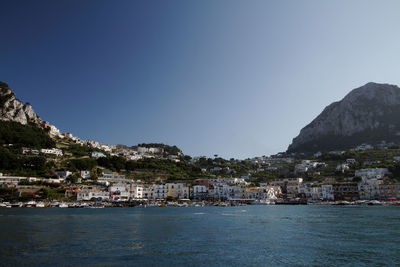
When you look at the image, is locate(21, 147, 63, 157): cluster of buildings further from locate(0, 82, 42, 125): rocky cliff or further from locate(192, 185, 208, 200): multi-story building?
locate(192, 185, 208, 200): multi-story building

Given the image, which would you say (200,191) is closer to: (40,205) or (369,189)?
(40,205)

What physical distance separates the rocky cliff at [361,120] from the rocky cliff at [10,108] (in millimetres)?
151291

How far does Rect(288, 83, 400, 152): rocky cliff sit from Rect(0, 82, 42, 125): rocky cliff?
15129 centimetres

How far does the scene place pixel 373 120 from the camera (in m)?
163

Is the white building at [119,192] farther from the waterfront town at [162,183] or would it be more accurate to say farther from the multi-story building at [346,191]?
the multi-story building at [346,191]

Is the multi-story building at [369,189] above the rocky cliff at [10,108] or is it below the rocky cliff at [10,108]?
below

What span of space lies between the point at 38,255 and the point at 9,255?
5.20ft

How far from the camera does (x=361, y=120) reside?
166 meters

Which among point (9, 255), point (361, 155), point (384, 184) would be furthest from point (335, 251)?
point (361, 155)

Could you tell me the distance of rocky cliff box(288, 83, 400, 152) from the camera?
156875mm

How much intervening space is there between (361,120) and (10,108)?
169m

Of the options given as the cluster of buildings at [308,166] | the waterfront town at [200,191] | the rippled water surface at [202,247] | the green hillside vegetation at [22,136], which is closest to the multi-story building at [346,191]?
the waterfront town at [200,191]

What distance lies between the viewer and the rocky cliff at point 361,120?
515ft

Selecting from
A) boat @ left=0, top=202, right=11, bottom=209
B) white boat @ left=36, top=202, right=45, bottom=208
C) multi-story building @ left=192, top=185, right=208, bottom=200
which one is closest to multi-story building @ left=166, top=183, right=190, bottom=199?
multi-story building @ left=192, top=185, right=208, bottom=200
